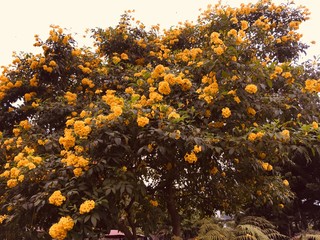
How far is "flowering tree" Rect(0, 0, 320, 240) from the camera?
2.98m

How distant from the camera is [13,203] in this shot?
3.06 metres

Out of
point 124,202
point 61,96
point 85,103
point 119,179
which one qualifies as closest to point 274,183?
point 124,202

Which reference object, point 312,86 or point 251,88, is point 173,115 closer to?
point 251,88

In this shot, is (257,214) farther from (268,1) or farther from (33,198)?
(33,198)

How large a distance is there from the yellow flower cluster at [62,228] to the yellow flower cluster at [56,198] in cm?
16

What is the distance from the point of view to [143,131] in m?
3.06

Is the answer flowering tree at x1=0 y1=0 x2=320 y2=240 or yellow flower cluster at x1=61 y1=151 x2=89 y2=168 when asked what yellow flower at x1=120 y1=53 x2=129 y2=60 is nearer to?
flowering tree at x1=0 y1=0 x2=320 y2=240

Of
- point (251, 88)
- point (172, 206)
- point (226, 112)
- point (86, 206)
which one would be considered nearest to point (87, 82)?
point (172, 206)

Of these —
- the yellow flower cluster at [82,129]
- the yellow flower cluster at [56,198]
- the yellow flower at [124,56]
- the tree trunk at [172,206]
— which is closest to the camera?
the yellow flower cluster at [56,198]

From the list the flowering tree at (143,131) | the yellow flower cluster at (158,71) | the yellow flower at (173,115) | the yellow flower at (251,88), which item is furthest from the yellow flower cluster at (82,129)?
the yellow flower at (251,88)

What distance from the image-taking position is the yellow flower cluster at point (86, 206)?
2618 mm

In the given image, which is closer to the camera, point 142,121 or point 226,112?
point 142,121

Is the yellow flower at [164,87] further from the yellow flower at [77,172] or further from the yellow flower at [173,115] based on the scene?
the yellow flower at [77,172]

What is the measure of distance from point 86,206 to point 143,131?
0.81 metres
